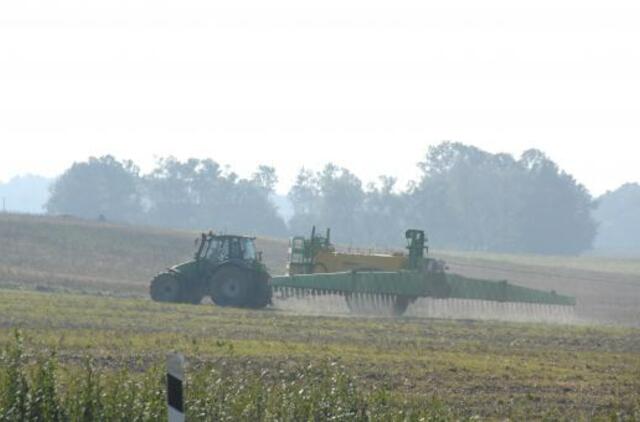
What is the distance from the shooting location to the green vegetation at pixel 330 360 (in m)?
16.2

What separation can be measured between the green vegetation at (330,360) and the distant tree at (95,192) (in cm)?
13413

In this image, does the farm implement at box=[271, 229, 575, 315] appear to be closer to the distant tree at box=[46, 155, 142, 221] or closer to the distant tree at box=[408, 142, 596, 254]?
the distant tree at box=[408, 142, 596, 254]

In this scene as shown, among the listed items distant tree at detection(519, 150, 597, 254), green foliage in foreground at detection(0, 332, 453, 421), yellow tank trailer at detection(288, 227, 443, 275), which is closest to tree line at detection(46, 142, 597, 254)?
distant tree at detection(519, 150, 597, 254)

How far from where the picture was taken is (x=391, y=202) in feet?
554

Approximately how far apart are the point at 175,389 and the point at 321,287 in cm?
2937

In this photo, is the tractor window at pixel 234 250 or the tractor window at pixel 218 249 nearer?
the tractor window at pixel 234 250

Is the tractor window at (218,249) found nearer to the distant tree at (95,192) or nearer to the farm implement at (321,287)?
the farm implement at (321,287)

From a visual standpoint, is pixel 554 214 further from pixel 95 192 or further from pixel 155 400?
pixel 155 400

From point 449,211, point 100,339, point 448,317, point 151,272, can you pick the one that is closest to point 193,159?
point 449,211

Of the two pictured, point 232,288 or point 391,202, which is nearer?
point 232,288

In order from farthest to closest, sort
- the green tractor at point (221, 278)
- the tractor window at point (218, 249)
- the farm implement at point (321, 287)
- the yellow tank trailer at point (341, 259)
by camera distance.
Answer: the yellow tank trailer at point (341, 259) → the tractor window at point (218, 249) → the farm implement at point (321, 287) → the green tractor at point (221, 278)

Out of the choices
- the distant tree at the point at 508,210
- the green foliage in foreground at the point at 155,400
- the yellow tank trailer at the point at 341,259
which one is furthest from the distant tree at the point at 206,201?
the green foliage in foreground at the point at 155,400

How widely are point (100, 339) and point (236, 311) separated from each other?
11.2 m

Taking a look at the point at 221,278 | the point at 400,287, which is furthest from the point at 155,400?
the point at 400,287
